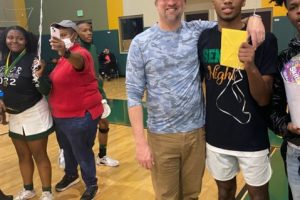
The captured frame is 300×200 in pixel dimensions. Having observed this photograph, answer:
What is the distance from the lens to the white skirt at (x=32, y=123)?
8.55ft

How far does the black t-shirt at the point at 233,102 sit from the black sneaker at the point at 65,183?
1.91 m

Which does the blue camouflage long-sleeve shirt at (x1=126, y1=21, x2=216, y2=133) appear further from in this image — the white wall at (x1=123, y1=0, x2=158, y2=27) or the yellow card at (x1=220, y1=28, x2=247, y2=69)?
the white wall at (x1=123, y1=0, x2=158, y2=27)

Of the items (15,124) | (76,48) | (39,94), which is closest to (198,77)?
(76,48)

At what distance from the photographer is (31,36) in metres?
2.66

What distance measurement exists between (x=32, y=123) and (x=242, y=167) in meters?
1.72

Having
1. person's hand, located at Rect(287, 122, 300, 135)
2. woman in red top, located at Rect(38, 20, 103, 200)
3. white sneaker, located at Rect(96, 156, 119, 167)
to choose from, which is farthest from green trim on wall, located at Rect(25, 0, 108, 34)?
person's hand, located at Rect(287, 122, 300, 135)

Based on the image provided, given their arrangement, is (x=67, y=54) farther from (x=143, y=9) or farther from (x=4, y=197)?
(x=143, y=9)

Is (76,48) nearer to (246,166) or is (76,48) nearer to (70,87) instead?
(70,87)

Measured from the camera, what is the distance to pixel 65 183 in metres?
3.12

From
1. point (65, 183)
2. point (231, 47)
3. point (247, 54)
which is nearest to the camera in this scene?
point (247, 54)

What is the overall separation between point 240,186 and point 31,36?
2.21 meters

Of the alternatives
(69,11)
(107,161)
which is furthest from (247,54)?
(69,11)

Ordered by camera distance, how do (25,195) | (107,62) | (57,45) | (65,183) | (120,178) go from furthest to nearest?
(107,62), (120,178), (65,183), (25,195), (57,45)

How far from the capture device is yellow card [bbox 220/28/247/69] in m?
1.48
